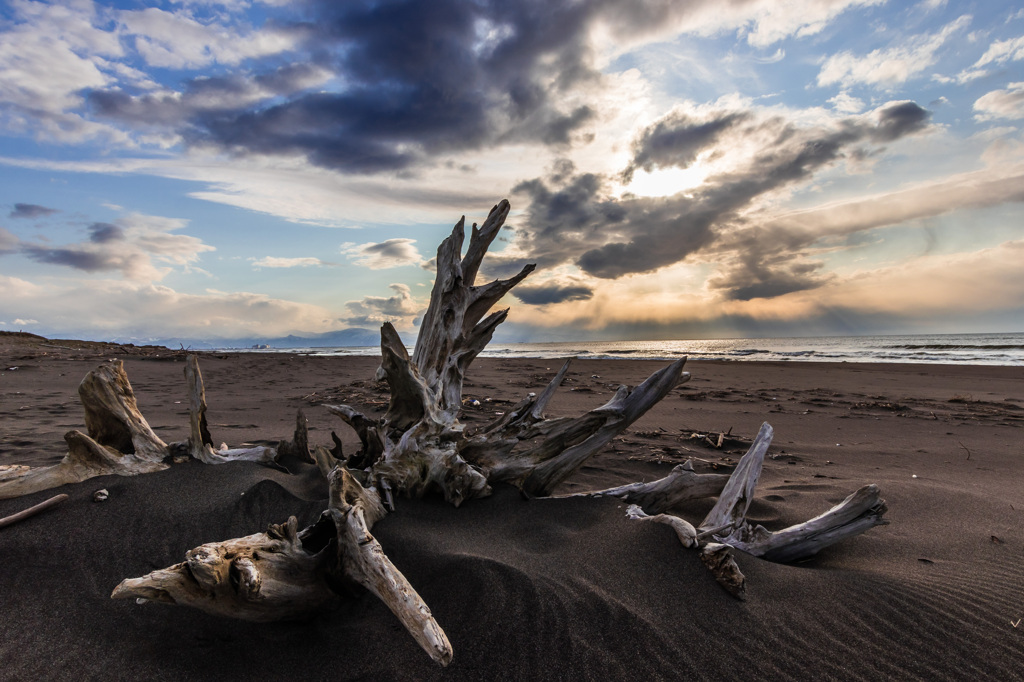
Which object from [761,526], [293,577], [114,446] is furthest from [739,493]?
[114,446]

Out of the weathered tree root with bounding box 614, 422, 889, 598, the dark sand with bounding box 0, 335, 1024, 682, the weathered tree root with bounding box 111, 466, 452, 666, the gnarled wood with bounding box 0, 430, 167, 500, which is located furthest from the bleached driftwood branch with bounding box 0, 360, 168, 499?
the weathered tree root with bounding box 614, 422, 889, 598

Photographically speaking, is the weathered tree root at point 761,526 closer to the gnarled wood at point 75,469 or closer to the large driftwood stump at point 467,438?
the large driftwood stump at point 467,438

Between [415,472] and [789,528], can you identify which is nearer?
[789,528]

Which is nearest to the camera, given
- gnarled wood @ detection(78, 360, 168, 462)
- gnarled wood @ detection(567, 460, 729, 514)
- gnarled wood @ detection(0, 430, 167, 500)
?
gnarled wood @ detection(0, 430, 167, 500)

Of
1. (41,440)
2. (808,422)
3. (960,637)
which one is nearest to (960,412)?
(808,422)

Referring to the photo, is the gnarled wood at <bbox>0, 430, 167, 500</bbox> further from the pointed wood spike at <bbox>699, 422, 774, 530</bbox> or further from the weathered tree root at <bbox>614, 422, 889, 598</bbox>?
the pointed wood spike at <bbox>699, 422, 774, 530</bbox>

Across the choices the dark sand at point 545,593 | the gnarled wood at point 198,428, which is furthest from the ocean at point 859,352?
the gnarled wood at point 198,428

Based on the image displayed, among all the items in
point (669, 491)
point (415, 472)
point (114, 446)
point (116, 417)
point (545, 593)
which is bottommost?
point (545, 593)

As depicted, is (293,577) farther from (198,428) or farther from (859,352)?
(859,352)

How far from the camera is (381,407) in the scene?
296 inches

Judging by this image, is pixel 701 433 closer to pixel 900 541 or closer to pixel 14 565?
pixel 900 541

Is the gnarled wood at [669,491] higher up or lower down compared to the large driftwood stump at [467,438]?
lower down

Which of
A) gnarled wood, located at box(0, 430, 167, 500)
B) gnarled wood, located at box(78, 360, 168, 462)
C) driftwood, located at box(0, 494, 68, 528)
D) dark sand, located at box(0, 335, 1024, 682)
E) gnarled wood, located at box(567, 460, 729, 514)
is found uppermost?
gnarled wood, located at box(78, 360, 168, 462)

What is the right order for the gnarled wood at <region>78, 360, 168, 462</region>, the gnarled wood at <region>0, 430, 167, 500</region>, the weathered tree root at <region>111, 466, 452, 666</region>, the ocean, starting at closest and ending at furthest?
the weathered tree root at <region>111, 466, 452, 666</region>
the gnarled wood at <region>0, 430, 167, 500</region>
the gnarled wood at <region>78, 360, 168, 462</region>
the ocean
